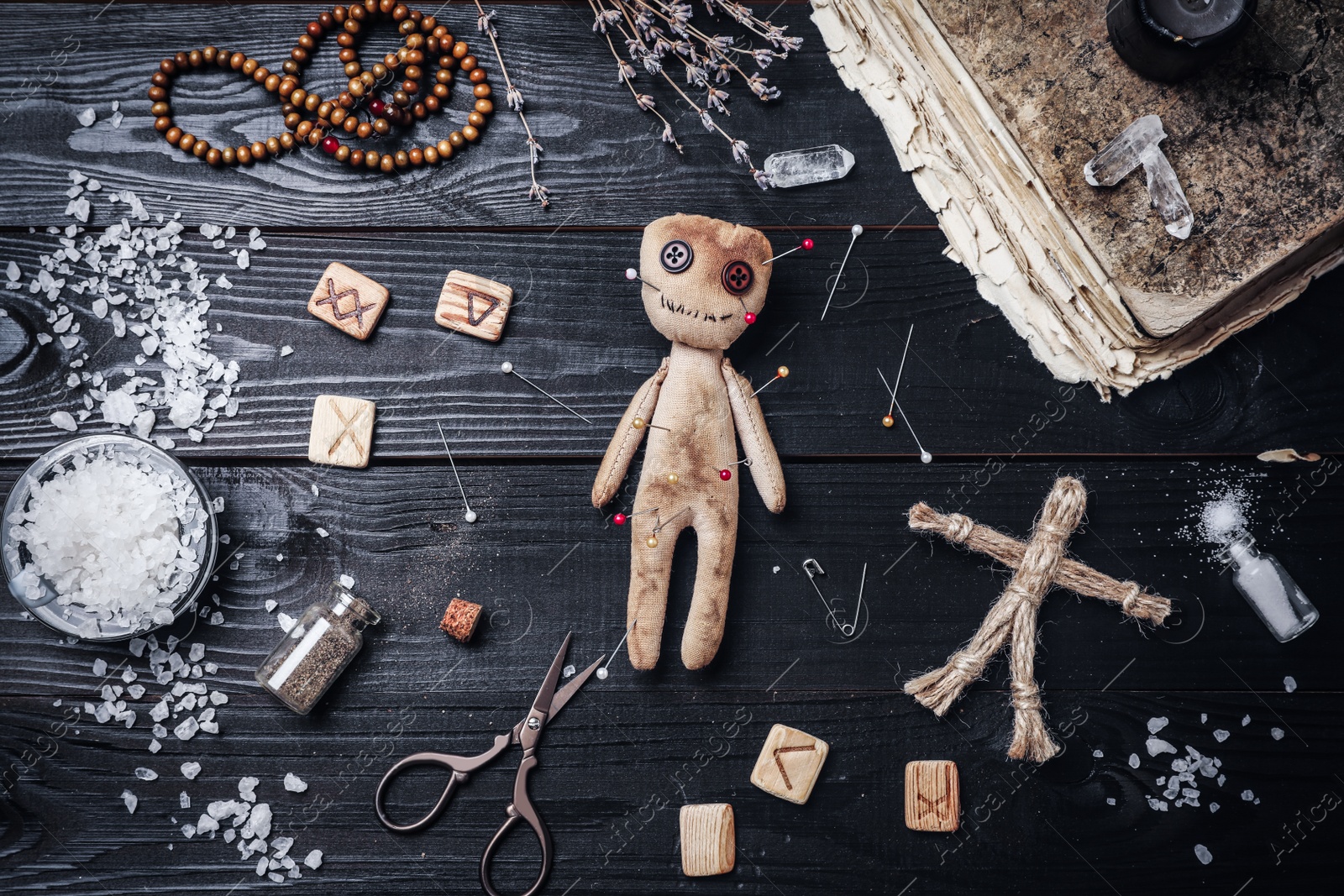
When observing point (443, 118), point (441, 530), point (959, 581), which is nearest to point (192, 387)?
point (441, 530)

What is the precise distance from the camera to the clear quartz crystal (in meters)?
1.25

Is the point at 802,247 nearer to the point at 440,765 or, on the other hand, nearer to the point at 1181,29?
the point at 1181,29

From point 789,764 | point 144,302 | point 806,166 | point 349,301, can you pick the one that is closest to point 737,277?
point 806,166

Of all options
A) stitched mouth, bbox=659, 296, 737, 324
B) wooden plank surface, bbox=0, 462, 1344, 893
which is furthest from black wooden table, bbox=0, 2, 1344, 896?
stitched mouth, bbox=659, 296, 737, 324

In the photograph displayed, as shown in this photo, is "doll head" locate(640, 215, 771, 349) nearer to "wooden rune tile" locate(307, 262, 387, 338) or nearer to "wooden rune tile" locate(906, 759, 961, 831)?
"wooden rune tile" locate(307, 262, 387, 338)

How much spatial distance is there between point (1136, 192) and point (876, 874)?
1.05 m

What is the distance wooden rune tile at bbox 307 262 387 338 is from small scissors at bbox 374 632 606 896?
57cm

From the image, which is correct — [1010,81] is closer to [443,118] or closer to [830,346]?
[830,346]

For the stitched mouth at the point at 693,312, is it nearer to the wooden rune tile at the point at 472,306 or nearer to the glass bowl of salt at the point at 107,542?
the wooden rune tile at the point at 472,306

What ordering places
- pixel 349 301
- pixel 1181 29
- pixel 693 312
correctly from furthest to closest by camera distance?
1. pixel 349 301
2. pixel 693 312
3. pixel 1181 29

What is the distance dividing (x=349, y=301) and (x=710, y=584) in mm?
691

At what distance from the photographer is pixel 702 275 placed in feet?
3.70

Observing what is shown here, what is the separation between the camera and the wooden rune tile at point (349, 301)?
1234 millimetres

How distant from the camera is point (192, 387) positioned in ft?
4.10
